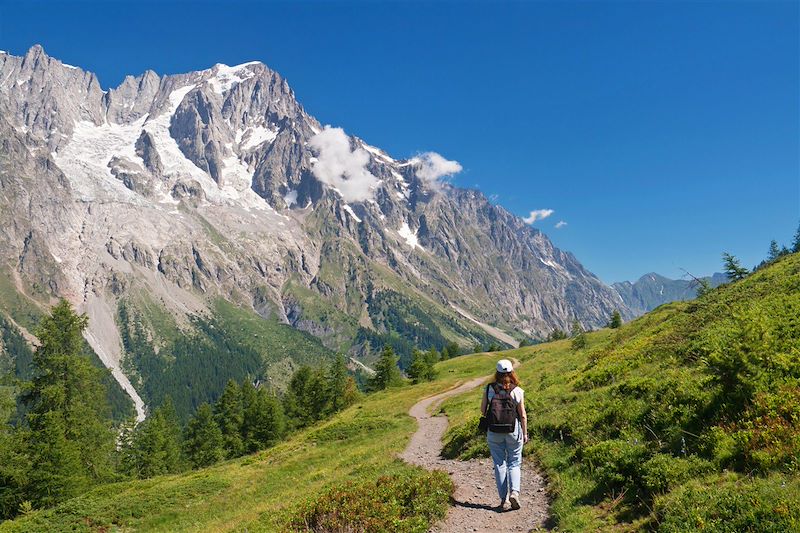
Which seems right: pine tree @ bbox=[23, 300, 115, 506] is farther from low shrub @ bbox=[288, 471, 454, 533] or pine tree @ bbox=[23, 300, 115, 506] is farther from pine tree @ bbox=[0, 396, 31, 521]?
low shrub @ bbox=[288, 471, 454, 533]

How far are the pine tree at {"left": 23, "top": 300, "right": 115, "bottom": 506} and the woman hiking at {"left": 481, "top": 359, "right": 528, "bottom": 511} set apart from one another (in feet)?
125

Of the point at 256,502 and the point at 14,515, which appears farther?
the point at 14,515

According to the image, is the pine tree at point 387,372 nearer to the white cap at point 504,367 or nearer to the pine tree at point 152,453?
the pine tree at point 152,453

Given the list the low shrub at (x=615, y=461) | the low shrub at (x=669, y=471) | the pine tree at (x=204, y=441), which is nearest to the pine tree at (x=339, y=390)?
the pine tree at (x=204, y=441)

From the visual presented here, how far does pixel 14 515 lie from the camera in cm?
3312

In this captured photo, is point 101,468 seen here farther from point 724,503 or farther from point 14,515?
point 724,503

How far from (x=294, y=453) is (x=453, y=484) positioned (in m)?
25.4

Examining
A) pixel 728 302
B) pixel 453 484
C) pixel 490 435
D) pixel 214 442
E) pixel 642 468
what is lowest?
pixel 214 442

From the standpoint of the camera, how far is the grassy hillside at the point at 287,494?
43.5ft

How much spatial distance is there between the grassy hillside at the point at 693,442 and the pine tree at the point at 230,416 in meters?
70.9

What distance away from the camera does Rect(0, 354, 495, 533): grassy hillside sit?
1325cm

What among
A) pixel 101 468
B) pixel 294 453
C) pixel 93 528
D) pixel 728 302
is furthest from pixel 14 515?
pixel 728 302

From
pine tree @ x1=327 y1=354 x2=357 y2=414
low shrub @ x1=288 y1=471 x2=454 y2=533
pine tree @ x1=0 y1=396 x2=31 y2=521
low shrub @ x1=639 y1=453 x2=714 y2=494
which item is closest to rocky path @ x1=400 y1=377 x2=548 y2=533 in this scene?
low shrub @ x1=288 y1=471 x2=454 y2=533

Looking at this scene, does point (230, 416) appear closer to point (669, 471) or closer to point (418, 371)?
point (418, 371)
